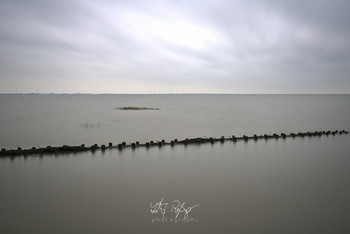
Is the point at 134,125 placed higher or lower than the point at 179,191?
higher

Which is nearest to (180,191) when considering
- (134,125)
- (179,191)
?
(179,191)

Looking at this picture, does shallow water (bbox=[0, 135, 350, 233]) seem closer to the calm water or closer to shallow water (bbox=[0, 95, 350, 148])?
the calm water

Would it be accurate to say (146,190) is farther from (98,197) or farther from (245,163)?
(245,163)

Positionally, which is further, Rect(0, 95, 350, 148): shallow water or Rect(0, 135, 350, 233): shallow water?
Rect(0, 95, 350, 148): shallow water

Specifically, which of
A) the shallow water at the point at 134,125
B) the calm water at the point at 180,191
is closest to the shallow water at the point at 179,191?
the calm water at the point at 180,191

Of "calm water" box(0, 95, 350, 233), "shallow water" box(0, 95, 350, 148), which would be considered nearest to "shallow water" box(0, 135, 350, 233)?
"calm water" box(0, 95, 350, 233)

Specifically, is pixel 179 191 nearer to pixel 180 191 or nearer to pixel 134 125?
pixel 180 191

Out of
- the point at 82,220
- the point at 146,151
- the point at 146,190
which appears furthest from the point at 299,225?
the point at 146,151

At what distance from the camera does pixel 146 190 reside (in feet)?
37.3

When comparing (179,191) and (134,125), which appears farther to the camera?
(134,125)

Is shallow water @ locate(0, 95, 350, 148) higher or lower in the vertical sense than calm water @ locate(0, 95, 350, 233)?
higher

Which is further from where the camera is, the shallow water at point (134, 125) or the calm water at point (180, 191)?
the shallow water at point (134, 125)

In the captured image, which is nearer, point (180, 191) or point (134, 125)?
point (180, 191)

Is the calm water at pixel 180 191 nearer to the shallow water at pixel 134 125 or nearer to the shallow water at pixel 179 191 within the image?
the shallow water at pixel 179 191
